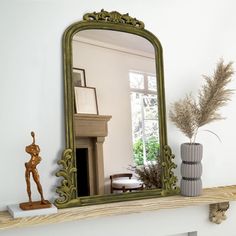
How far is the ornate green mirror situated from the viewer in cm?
160

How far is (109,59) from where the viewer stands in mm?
1707

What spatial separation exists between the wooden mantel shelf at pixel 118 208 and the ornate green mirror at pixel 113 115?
75 millimetres

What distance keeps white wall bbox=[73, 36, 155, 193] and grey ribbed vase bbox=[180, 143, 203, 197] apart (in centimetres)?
30

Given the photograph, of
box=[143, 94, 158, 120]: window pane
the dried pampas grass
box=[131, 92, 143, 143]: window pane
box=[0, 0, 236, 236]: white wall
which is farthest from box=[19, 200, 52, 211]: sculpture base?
the dried pampas grass

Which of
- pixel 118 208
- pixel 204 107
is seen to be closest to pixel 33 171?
pixel 118 208

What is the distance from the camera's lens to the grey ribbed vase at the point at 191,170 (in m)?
1.71

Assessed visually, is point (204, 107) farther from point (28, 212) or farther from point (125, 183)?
Result: point (28, 212)

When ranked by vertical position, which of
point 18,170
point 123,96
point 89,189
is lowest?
point 89,189

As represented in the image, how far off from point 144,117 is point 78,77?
426 millimetres

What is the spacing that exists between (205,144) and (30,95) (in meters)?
1.09

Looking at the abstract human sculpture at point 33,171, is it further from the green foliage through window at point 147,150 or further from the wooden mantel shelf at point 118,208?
the green foliage through window at point 147,150

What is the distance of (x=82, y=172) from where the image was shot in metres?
1.61
